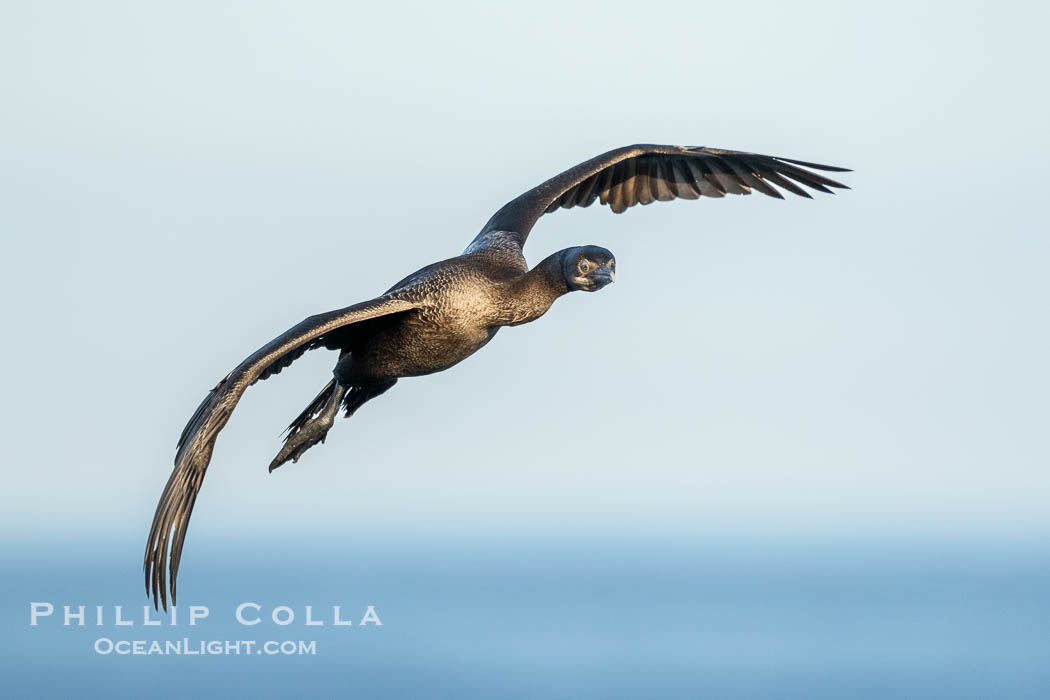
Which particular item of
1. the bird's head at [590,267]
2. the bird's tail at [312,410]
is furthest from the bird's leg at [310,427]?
the bird's head at [590,267]

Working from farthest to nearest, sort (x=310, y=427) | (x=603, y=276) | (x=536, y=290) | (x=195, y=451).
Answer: (x=310, y=427)
(x=536, y=290)
(x=603, y=276)
(x=195, y=451)

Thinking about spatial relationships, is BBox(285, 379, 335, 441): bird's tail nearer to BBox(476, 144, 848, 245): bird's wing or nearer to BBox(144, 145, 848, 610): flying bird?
BBox(144, 145, 848, 610): flying bird

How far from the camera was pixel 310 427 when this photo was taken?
50.6ft

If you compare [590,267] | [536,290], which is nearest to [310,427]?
[536,290]

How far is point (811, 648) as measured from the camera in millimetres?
152250

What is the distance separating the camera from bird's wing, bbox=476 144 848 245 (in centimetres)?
1633

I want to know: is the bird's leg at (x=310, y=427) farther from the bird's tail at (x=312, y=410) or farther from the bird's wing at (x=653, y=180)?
the bird's wing at (x=653, y=180)

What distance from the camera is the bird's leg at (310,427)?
15438mm

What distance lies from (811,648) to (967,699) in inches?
1208

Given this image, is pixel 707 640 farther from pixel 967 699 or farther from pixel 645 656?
pixel 967 699

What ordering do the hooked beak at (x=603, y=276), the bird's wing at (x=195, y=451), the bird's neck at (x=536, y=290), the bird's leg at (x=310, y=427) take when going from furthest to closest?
the bird's leg at (x=310, y=427) → the bird's neck at (x=536, y=290) → the hooked beak at (x=603, y=276) → the bird's wing at (x=195, y=451)

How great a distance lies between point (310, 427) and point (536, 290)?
2.60 m

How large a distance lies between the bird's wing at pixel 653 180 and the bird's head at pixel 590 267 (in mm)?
2281

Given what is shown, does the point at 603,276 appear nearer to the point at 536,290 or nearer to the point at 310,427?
the point at 536,290
